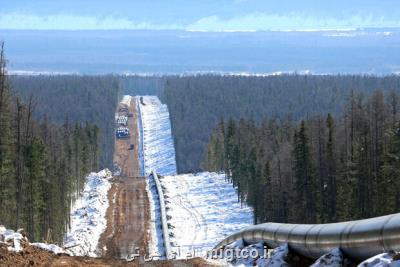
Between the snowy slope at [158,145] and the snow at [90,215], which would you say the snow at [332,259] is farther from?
the snowy slope at [158,145]

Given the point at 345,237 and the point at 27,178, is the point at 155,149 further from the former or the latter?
the point at 345,237

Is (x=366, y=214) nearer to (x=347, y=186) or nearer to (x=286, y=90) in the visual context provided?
(x=347, y=186)

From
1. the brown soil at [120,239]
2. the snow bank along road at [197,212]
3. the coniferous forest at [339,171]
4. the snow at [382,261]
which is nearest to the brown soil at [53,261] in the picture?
the brown soil at [120,239]

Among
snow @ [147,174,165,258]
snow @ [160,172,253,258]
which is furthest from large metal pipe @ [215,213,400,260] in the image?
snow @ [160,172,253,258]

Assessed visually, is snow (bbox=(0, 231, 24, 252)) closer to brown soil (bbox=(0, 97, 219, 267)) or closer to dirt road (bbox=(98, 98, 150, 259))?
brown soil (bbox=(0, 97, 219, 267))

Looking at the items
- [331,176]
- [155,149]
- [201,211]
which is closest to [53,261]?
[331,176]

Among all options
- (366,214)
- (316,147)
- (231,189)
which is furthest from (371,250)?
(231,189)
